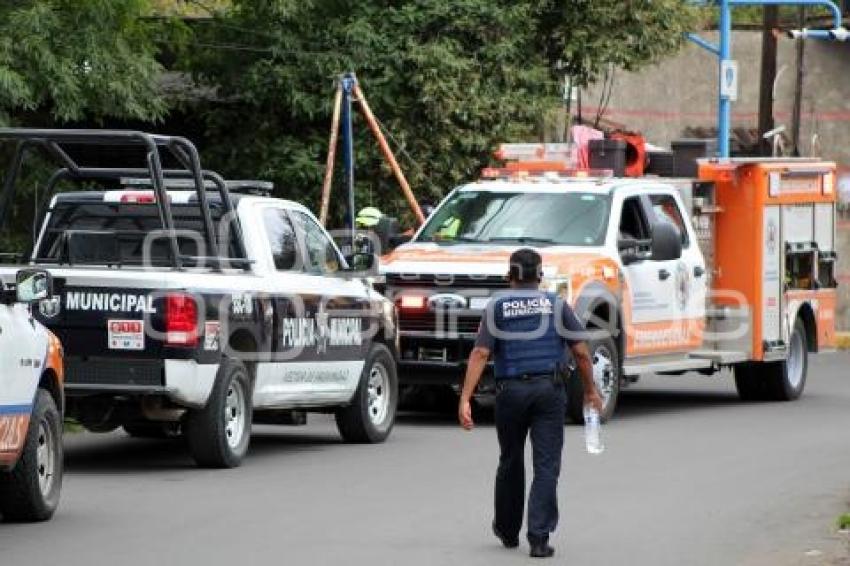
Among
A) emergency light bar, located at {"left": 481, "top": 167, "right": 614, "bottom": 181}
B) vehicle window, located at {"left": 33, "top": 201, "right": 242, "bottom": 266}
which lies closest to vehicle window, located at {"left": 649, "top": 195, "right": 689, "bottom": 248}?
emergency light bar, located at {"left": 481, "top": 167, "right": 614, "bottom": 181}

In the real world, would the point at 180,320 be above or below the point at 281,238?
below

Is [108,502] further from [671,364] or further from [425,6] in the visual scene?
[425,6]

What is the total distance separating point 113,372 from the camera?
14.9 m

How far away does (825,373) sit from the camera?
93.0ft

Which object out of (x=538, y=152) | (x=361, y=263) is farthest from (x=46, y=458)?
(x=538, y=152)

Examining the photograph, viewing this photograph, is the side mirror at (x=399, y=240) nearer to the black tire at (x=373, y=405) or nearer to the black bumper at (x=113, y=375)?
the black tire at (x=373, y=405)

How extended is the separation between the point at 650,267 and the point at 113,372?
24.1 feet

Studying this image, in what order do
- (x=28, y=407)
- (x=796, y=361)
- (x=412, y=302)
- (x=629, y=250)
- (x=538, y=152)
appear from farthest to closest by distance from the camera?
(x=796, y=361) → (x=538, y=152) → (x=629, y=250) → (x=412, y=302) → (x=28, y=407)

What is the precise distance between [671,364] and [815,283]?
137 inches

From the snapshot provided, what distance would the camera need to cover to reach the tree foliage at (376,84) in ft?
95.8

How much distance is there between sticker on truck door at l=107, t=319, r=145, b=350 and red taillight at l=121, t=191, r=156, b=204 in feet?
5.07

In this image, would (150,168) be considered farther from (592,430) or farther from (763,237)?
(763,237)

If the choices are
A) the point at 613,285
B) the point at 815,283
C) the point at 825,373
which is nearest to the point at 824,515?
the point at 613,285

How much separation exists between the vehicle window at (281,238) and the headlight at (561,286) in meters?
2.92
